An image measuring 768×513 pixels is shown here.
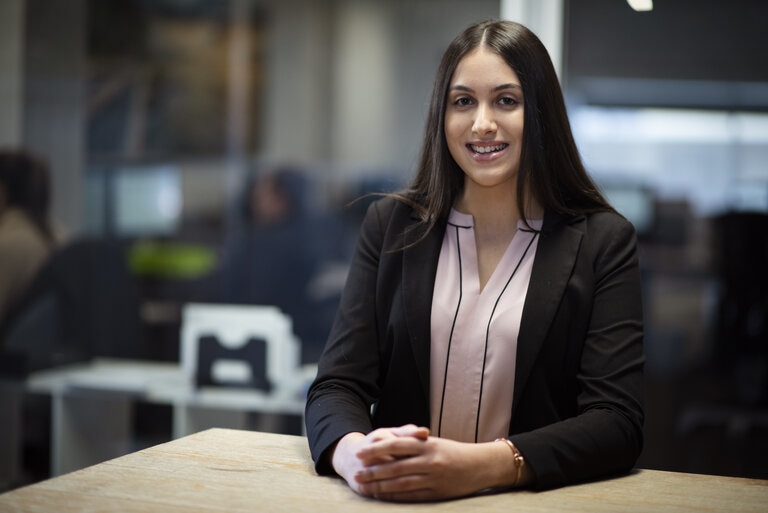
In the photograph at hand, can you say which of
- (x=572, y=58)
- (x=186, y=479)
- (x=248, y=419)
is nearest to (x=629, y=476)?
(x=186, y=479)

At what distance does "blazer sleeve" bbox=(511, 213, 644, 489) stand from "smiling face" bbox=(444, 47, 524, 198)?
0.66 ft

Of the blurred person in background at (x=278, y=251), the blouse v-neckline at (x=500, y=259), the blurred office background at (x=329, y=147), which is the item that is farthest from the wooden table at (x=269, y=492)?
the blurred person in background at (x=278, y=251)

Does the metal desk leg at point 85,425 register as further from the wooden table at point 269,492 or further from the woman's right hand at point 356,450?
the woman's right hand at point 356,450

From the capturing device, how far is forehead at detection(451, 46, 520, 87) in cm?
162

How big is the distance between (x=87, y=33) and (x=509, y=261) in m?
2.31

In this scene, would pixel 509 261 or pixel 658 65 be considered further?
pixel 658 65

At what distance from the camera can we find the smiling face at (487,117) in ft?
5.32

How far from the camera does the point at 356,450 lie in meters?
1.26

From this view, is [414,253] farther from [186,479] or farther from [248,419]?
[248,419]

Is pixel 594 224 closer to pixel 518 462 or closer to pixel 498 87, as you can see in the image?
pixel 498 87

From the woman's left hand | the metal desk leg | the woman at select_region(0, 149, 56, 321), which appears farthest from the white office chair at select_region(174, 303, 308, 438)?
the woman's left hand

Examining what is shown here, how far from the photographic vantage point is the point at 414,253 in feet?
5.49

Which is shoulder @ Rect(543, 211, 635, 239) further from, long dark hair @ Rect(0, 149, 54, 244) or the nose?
long dark hair @ Rect(0, 149, 54, 244)

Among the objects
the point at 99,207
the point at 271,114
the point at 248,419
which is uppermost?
the point at 271,114
